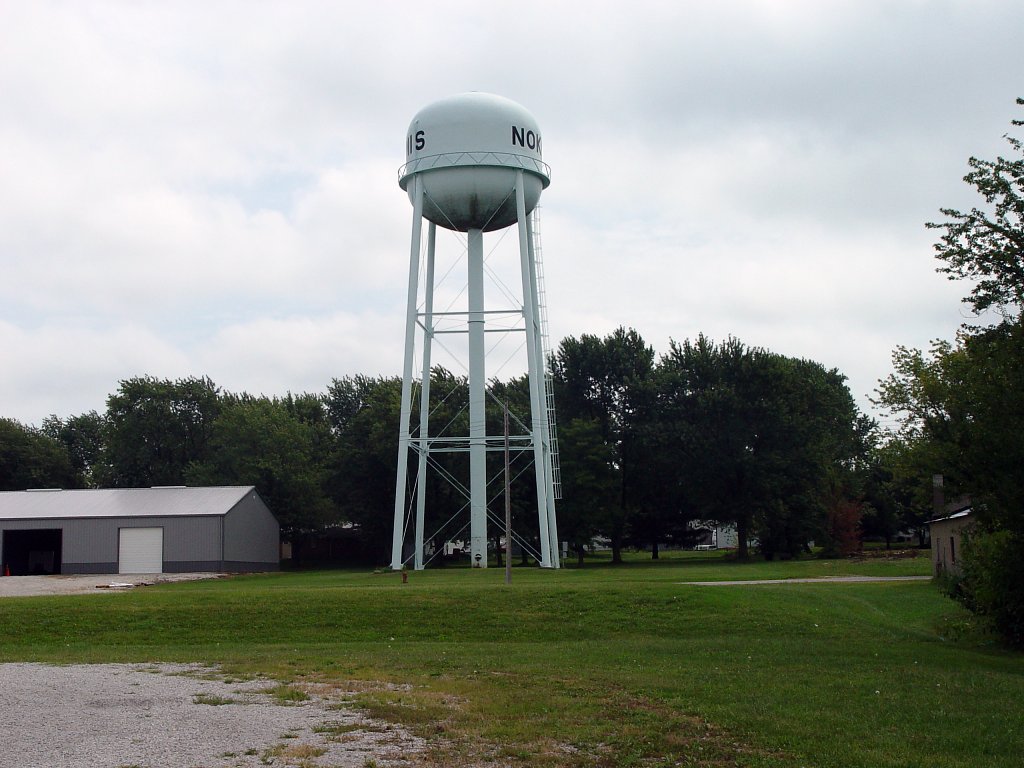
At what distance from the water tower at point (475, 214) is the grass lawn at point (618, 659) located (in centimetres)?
1214

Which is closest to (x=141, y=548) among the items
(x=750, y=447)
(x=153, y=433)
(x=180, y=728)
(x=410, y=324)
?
(x=410, y=324)

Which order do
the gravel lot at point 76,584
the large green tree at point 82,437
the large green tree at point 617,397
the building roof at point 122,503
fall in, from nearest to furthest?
the gravel lot at point 76,584, the building roof at point 122,503, the large green tree at point 617,397, the large green tree at point 82,437

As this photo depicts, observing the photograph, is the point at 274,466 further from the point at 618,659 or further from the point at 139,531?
the point at 618,659

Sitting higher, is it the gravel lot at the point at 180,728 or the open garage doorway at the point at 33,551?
the open garage doorway at the point at 33,551

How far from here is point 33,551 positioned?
56688 mm

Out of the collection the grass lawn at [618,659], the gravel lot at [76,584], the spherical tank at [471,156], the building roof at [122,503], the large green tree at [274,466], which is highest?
the spherical tank at [471,156]

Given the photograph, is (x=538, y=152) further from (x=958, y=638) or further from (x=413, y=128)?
(x=958, y=638)

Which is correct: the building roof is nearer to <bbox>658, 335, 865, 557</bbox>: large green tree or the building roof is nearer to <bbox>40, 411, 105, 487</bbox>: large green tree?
<bbox>658, 335, 865, 557</bbox>: large green tree

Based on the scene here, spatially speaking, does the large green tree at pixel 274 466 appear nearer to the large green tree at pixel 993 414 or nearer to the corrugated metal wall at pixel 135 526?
the corrugated metal wall at pixel 135 526

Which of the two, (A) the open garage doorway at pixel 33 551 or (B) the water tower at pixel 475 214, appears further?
(A) the open garage doorway at pixel 33 551

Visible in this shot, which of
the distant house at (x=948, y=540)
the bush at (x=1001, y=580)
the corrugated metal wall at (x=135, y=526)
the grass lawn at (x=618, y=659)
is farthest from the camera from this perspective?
the corrugated metal wall at (x=135, y=526)

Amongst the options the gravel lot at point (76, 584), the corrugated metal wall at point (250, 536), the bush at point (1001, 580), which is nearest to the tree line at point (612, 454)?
the corrugated metal wall at point (250, 536)

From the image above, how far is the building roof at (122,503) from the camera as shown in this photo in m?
52.8

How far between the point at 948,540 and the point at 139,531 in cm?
3476
